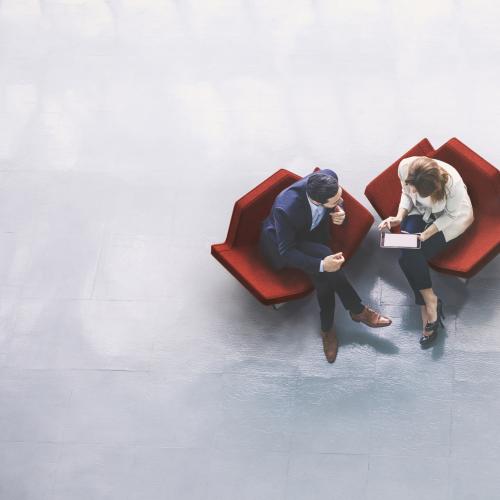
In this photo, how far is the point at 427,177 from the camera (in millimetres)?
6008

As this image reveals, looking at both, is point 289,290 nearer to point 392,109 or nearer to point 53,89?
point 392,109

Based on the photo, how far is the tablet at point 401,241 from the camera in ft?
20.5

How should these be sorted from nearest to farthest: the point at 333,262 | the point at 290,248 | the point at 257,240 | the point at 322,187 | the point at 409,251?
the point at 322,187 → the point at 333,262 → the point at 290,248 → the point at 409,251 → the point at 257,240

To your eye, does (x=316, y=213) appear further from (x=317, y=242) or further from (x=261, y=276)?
(x=261, y=276)

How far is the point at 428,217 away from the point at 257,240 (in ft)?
4.35

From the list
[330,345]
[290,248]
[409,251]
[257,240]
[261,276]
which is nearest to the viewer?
[290,248]

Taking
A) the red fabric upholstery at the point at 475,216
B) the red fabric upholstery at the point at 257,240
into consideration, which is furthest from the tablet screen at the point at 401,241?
the red fabric upholstery at the point at 257,240

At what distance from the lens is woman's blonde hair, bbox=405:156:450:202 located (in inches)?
236

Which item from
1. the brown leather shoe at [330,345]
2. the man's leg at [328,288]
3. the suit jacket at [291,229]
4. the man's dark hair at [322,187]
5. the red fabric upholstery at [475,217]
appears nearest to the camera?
the man's dark hair at [322,187]

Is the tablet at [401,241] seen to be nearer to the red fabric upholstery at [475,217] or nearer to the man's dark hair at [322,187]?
the red fabric upholstery at [475,217]

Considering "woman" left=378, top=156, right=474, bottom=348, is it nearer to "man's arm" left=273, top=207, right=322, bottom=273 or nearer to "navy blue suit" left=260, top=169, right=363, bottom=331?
"navy blue suit" left=260, top=169, right=363, bottom=331

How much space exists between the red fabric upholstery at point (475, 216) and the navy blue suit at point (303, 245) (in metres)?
0.74

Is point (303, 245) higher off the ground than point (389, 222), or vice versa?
point (389, 222)

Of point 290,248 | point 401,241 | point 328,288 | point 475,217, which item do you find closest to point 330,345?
point 328,288
